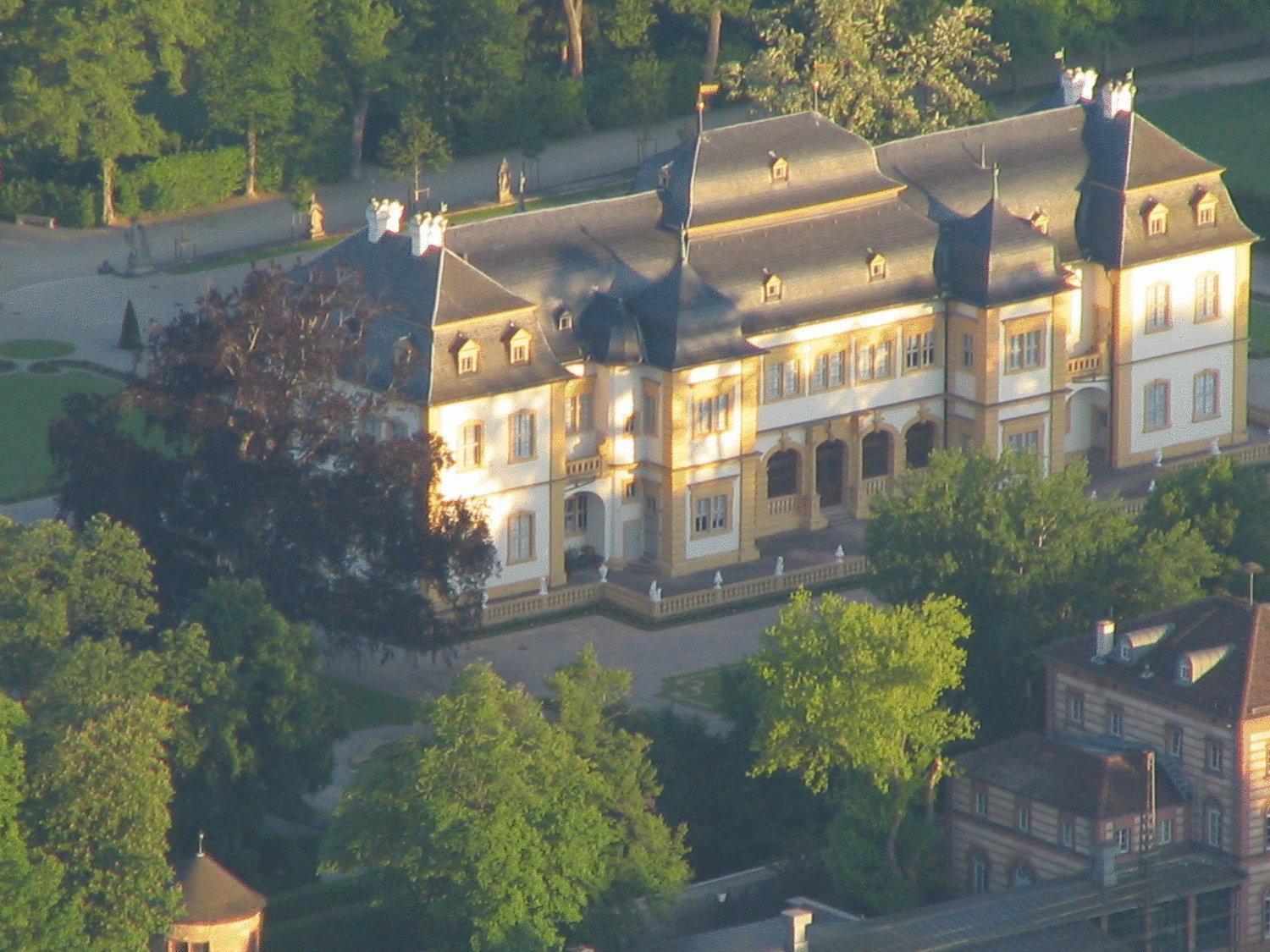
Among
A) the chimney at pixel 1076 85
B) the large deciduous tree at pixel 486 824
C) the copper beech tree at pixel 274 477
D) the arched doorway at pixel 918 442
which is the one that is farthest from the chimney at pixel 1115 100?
the large deciduous tree at pixel 486 824

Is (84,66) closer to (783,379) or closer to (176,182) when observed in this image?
(176,182)

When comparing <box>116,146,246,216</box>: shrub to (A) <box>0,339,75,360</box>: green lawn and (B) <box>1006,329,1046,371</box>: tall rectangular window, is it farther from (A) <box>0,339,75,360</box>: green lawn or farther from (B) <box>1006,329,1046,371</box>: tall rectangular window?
(B) <box>1006,329,1046,371</box>: tall rectangular window

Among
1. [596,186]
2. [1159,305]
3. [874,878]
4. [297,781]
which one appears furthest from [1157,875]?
[596,186]

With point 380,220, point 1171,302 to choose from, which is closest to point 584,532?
point 380,220

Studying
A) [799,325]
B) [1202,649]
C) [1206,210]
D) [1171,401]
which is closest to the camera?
[1202,649]

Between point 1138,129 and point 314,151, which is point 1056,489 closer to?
point 1138,129

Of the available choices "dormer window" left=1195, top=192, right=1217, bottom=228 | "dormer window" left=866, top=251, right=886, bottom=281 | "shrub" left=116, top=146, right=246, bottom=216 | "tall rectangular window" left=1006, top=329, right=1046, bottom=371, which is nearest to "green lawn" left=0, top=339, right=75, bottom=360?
"shrub" left=116, top=146, right=246, bottom=216
